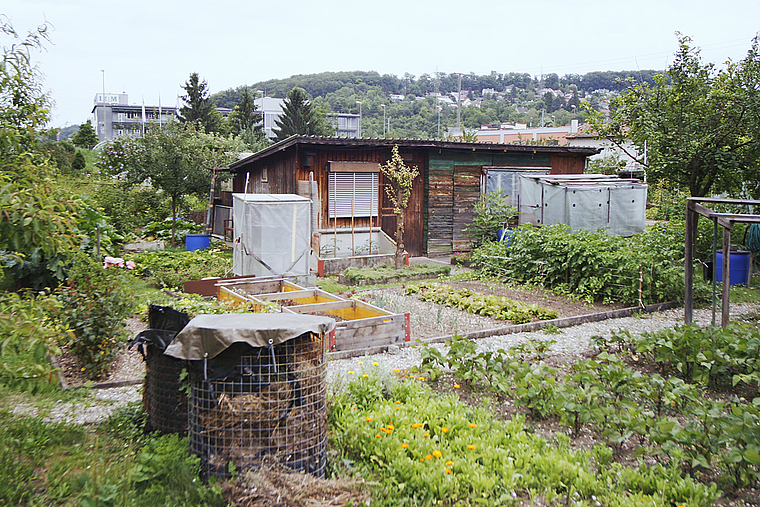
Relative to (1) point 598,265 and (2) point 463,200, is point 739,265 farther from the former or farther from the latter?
(2) point 463,200

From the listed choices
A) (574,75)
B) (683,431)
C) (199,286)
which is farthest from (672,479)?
(574,75)

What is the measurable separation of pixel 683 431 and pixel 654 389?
115cm

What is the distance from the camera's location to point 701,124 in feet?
40.1

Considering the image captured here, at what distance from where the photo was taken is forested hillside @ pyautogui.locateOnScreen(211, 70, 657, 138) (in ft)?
273

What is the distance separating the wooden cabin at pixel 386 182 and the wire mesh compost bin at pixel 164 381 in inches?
394

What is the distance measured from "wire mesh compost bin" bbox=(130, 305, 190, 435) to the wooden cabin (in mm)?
10011

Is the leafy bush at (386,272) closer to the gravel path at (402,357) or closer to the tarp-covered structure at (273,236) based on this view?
the tarp-covered structure at (273,236)

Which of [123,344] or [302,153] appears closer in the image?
[123,344]

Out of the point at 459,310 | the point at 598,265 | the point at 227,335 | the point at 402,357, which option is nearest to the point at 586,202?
the point at 598,265

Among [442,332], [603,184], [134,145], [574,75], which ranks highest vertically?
[574,75]

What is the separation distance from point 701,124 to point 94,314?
40.8 ft

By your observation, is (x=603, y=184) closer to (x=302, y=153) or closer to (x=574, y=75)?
(x=302, y=153)

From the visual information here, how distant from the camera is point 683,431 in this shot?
12.5 feet

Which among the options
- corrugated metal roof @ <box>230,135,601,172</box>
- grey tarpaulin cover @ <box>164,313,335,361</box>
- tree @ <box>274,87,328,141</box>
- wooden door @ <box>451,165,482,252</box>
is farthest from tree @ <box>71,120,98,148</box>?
grey tarpaulin cover @ <box>164,313,335,361</box>
